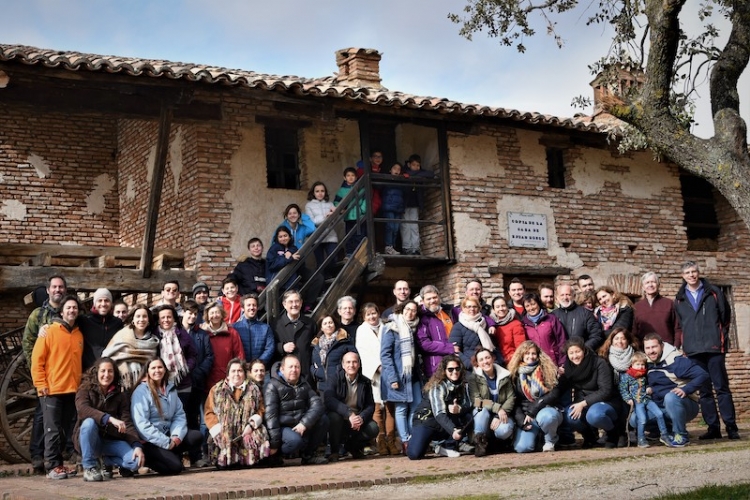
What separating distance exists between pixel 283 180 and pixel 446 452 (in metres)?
5.76

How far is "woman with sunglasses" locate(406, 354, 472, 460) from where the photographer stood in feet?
32.7

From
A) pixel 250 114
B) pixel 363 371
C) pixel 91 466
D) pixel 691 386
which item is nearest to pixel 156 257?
pixel 250 114

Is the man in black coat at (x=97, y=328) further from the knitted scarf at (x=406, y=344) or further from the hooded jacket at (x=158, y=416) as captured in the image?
the knitted scarf at (x=406, y=344)

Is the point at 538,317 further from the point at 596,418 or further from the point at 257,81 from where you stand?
the point at 257,81

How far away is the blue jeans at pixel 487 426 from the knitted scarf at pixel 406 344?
2.88ft

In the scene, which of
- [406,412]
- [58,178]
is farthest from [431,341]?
[58,178]

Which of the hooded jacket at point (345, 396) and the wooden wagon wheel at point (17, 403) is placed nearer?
the hooded jacket at point (345, 396)

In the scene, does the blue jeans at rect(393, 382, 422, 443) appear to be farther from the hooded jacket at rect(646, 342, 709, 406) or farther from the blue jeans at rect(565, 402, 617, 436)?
the hooded jacket at rect(646, 342, 709, 406)

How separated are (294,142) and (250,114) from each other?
98 cm

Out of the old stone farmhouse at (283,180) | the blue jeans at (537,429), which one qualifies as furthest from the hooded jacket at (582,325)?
the old stone farmhouse at (283,180)

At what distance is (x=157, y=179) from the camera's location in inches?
491

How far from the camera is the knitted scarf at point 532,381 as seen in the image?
1030 cm

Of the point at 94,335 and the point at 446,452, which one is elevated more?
the point at 94,335

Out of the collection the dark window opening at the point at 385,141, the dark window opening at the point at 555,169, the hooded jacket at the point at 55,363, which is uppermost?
the dark window opening at the point at 385,141
